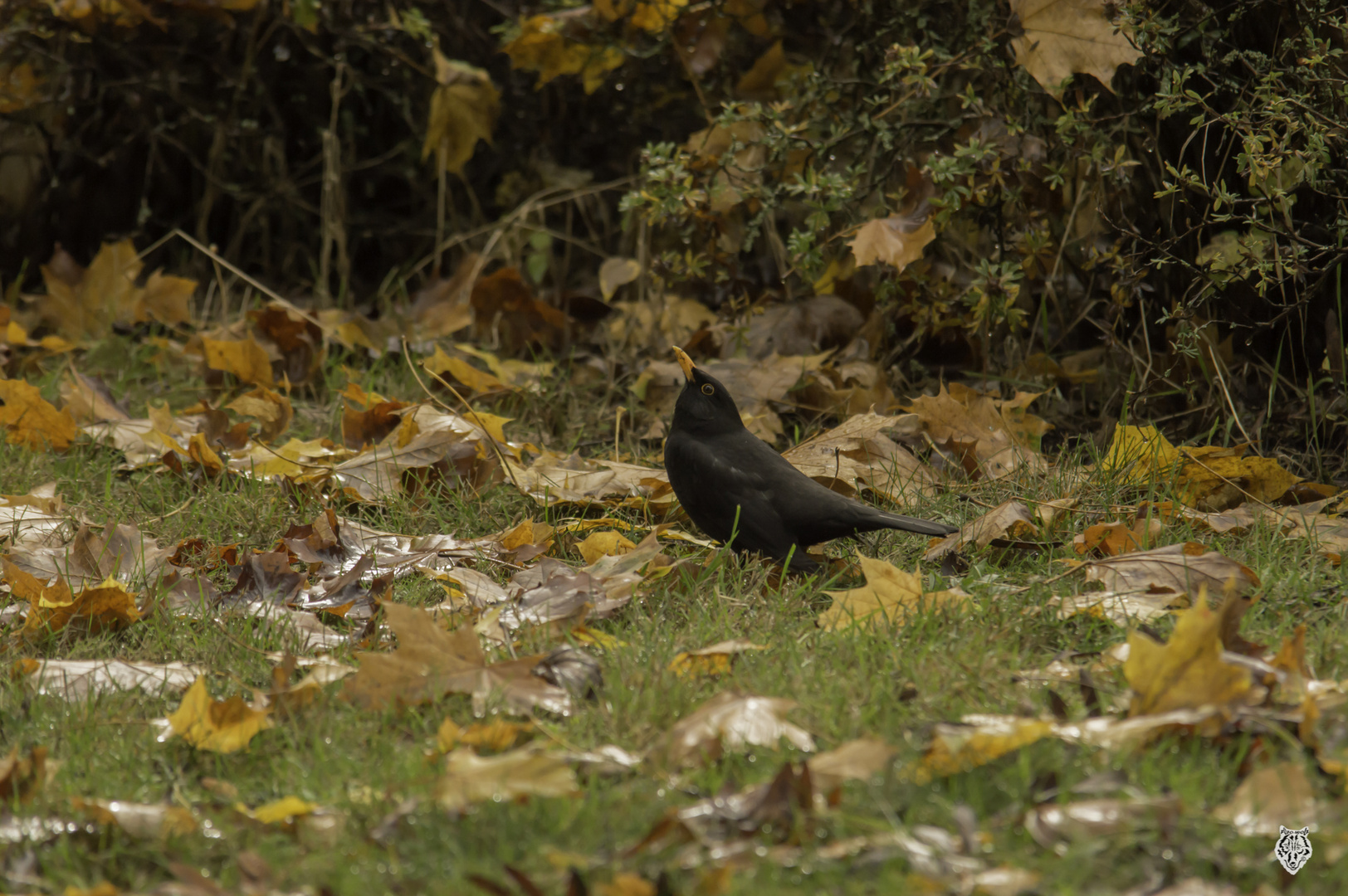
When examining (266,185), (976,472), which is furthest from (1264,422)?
(266,185)

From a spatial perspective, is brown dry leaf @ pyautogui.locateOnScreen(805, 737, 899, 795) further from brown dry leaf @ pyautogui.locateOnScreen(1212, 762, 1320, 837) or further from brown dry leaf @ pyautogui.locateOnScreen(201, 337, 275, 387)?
brown dry leaf @ pyautogui.locateOnScreen(201, 337, 275, 387)

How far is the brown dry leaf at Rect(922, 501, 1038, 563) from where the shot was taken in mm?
2844

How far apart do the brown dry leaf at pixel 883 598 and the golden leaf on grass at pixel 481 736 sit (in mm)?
743

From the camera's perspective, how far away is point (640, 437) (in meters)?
3.88

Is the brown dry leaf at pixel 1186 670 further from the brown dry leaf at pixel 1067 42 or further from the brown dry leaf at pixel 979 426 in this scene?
the brown dry leaf at pixel 1067 42

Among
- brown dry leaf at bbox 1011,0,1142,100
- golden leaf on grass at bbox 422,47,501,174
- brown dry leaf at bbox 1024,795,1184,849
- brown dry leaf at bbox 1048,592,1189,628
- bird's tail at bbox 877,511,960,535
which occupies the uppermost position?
brown dry leaf at bbox 1011,0,1142,100

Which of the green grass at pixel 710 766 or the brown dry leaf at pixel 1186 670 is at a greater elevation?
the brown dry leaf at pixel 1186 670

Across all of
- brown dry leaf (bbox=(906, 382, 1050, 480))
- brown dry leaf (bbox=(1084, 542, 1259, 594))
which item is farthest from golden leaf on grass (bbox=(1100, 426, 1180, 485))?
brown dry leaf (bbox=(1084, 542, 1259, 594))

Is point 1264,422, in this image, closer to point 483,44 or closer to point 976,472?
point 976,472

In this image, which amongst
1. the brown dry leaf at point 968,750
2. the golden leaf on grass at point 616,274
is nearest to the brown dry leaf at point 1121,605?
the brown dry leaf at point 968,750

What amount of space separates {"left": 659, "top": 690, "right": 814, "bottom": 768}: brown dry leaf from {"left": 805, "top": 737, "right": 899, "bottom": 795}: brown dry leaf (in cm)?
10

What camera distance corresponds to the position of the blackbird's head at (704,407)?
3049 mm

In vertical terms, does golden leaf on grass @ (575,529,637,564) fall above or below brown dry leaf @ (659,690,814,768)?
below

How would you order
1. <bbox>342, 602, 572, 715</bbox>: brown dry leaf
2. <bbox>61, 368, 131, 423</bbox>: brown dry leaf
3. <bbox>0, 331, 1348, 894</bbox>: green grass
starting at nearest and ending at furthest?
<bbox>0, 331, 1348, 894</bbox>: green grass < <bbox>342, 602, 572, 715</bbox>: brown dry leaf < <bbox>61, 368, 131, 423</bbox>: brown dry leaf
